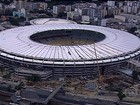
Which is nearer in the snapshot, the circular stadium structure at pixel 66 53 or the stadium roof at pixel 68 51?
the circular stadium structure at pixel 66 53

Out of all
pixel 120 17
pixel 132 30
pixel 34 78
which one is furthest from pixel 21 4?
pixel 34 78

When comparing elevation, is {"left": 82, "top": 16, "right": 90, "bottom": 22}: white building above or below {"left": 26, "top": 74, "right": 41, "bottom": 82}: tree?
above

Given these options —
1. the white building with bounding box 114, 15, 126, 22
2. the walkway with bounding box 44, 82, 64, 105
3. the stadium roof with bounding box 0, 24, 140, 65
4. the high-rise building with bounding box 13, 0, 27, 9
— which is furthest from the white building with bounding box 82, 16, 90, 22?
the walkway with bounding box 44, 82, 64, 105

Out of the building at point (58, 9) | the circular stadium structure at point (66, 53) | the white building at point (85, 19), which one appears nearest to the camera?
the circular stadium structure at point (66, 53)

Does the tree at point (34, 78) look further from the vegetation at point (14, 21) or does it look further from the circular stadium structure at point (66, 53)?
the vegetation at point (14, 21)

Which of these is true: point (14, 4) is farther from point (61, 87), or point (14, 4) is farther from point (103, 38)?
point (61, 87)

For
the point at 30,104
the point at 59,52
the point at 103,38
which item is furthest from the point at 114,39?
the point at 30,104

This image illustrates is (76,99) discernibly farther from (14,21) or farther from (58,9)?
(58,9)

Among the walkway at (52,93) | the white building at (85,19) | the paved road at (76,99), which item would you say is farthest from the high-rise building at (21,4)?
the paved road at (76,99)

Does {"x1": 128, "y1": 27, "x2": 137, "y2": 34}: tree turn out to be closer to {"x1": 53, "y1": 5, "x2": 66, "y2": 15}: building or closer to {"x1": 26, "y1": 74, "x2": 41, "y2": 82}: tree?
{"x1": 53, "y1": 5, "x2": 66, "y2": 15}: building

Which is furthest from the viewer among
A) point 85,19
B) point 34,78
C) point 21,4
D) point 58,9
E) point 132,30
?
point 58,9

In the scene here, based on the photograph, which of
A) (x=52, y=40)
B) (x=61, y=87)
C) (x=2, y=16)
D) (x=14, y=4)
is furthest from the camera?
(x=14, y=4)
